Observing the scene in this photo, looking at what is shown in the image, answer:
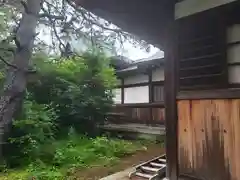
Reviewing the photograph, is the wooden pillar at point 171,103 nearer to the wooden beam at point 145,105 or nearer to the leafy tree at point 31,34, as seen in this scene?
the leafy tree at point 31,34

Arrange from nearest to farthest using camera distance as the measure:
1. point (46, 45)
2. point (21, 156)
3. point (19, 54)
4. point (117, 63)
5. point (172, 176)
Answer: point (172, 176) < point (21, 156) < point (19, 54) < point (46, 45) < point (117, 63)

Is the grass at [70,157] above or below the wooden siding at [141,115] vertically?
below

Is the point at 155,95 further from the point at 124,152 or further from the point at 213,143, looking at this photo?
the point at 213,143

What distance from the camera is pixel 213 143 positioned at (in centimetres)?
336

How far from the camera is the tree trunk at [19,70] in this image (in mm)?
8844

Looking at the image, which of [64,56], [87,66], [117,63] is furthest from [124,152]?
[117,63]

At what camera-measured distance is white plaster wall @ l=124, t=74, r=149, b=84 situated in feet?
43.3

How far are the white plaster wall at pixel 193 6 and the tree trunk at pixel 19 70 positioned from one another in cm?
642

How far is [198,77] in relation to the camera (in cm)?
367

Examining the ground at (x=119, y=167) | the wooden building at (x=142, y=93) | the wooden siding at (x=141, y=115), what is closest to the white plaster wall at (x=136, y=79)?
the wooden building at (x=142, y=93)

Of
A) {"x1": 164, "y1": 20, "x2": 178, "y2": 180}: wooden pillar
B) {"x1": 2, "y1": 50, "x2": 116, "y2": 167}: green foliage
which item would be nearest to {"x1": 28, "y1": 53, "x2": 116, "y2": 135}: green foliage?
{"x1": 2, "y1": 50, "x2": 116, "y2": 167}: green foliage

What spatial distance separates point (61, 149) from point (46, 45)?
16.2ft

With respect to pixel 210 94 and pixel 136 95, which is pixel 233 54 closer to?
pixel 210 94

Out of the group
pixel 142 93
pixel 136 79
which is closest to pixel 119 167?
pixel 142 93
